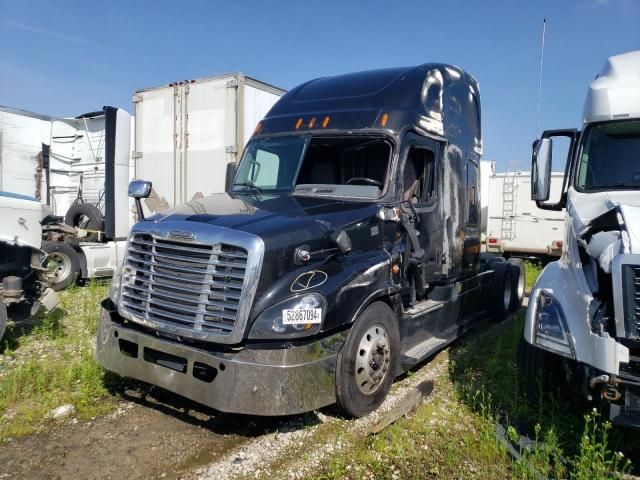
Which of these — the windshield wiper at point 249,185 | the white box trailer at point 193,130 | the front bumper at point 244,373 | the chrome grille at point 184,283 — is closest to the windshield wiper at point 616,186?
the front bumper at point 244,373

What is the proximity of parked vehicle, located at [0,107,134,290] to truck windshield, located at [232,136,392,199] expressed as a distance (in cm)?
571

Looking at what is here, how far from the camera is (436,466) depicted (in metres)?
3.59

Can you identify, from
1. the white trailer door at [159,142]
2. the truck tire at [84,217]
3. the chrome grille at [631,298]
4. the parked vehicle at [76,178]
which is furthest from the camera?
the truck tire at [84,217]

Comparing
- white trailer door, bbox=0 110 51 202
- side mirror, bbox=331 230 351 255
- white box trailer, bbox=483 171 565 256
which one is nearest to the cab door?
side mirror, bbox=331 230 351 255

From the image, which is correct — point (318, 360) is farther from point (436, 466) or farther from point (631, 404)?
point (631, 404)

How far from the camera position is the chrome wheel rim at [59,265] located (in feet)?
30.7

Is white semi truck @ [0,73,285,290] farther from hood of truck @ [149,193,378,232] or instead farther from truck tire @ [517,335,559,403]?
truck tire @ [517,335,559,403]

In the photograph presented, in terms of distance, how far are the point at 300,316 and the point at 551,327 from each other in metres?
1.92

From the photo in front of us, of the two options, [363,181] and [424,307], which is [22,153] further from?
[424,307]

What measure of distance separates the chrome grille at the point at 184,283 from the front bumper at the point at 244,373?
0.20 metres

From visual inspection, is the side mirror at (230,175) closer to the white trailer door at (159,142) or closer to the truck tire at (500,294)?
the truck tire at (500,294)

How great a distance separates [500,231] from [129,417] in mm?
13048

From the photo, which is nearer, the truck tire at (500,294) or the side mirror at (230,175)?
the side mirror at (230,175)

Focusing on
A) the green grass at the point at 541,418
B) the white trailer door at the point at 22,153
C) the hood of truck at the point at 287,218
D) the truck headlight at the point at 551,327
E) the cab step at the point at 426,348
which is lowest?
the green grass at the point at 541,418
